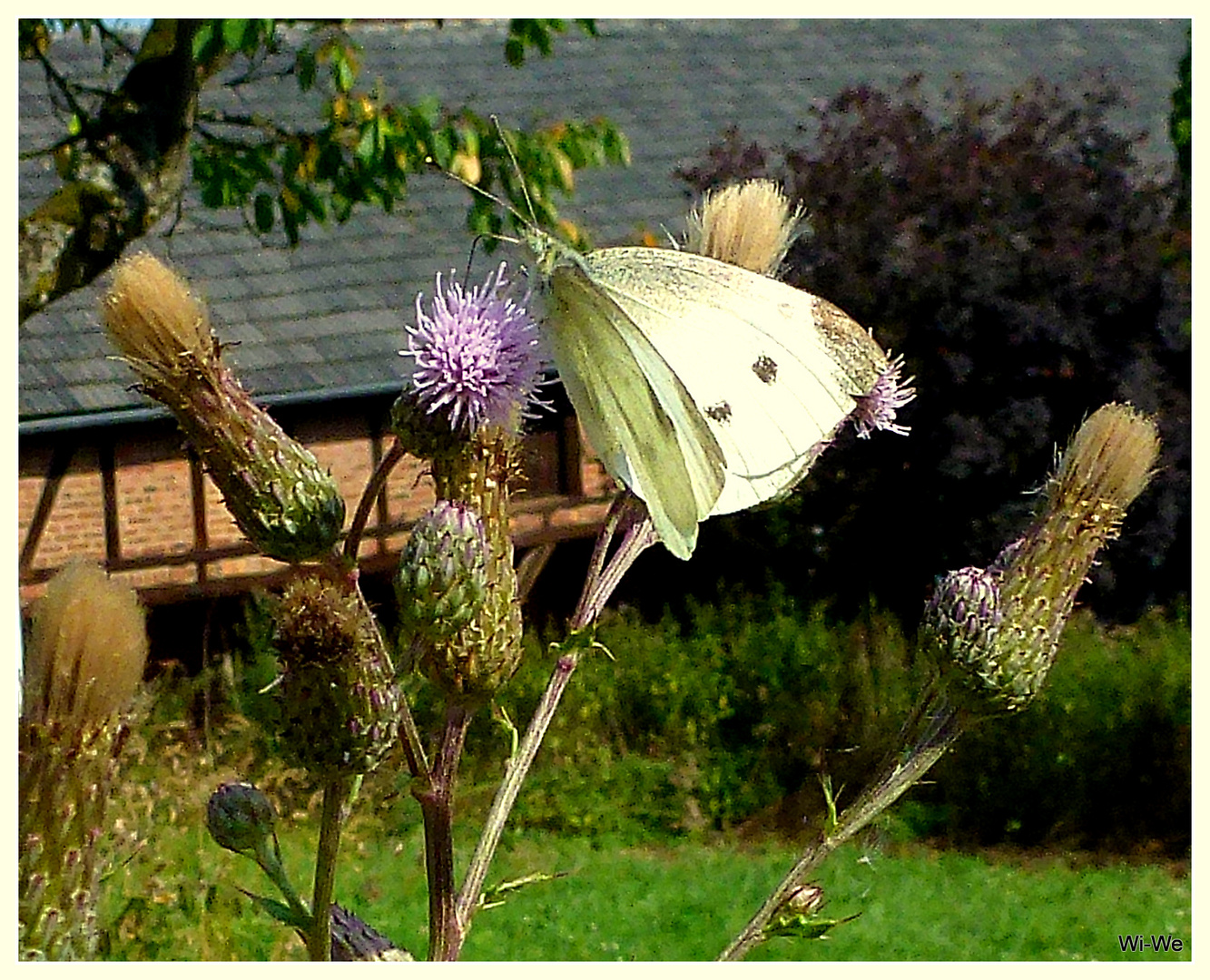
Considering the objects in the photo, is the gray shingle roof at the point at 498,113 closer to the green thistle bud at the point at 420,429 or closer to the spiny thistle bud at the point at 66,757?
the green thistle bud at the point at 420,429

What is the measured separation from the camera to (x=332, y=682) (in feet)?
4.94

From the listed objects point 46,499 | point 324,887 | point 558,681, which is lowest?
point 46,499

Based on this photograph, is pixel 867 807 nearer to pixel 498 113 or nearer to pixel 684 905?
pixel 684 905

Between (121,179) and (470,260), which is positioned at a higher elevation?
(470,260)

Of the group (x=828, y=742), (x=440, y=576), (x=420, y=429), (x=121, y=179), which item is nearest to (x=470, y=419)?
(x=420, y=429)

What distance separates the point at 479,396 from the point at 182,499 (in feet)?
29.0

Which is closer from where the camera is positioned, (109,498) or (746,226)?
(746,226)

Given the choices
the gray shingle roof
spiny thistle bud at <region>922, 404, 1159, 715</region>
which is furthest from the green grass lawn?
spiny thistle bud at <region>922, 404, 1159, 715</region>

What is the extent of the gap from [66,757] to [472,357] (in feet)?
1.76

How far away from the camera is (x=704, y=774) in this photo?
954 centimetres

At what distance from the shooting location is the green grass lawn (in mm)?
7066

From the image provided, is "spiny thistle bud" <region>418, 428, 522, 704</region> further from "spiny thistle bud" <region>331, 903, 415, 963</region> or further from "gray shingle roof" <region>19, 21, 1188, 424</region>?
"gray shingle roof" <region>19, 21, 1188, 424</region>

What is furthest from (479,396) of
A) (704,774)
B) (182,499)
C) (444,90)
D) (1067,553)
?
(444,90)

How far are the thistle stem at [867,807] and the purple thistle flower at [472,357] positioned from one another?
0.53m
